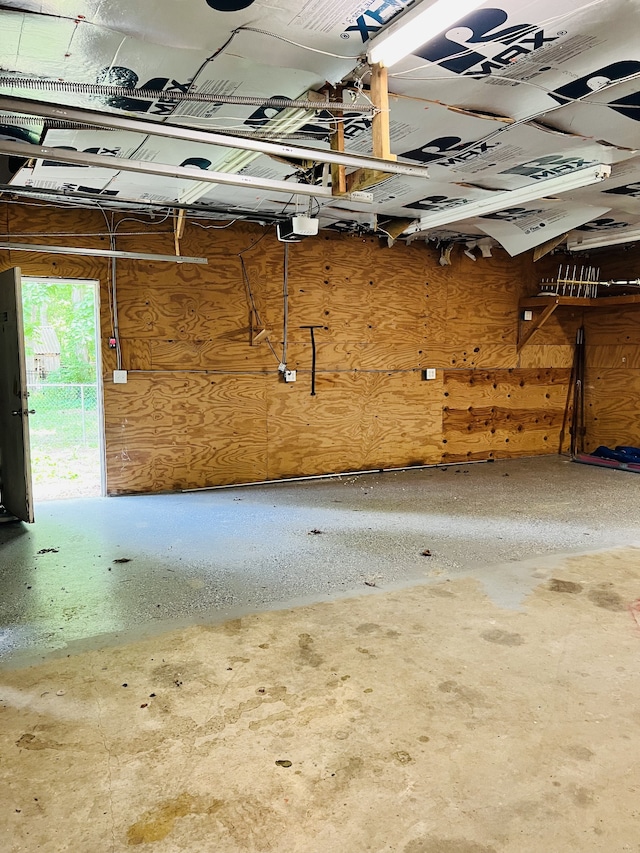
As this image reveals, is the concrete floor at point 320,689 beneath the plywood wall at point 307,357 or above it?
beneath

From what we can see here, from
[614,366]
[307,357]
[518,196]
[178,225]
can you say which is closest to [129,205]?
[178,225]

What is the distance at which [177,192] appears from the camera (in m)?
4.27

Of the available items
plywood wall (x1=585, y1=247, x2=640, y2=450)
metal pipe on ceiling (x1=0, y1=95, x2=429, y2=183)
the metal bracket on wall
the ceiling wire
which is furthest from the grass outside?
plywood wall (x1=585, y1=247, x2=640, y2=450)

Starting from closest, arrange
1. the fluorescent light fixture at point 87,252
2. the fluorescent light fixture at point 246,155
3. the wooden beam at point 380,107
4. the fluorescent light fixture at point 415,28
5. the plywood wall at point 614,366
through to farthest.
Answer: the fluorescent light fixture at point 415,28 → the wooden beam at point 380,107 → the fluorescent light fixture at point 246,155 → the fluorescent light fixture at point 87,252 → the plywood wall at point 614,366

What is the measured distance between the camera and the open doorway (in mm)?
6270

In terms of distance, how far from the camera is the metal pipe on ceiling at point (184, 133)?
2.00m

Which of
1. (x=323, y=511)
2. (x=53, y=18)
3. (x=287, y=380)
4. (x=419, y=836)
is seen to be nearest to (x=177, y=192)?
(x=287, y=380)

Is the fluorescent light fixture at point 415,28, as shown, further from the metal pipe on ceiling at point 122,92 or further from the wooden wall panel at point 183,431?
the wooden wall panel at point 183,431

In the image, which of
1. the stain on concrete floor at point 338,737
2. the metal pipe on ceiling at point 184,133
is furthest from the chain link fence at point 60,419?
the stain on concrete floor at point 338,737

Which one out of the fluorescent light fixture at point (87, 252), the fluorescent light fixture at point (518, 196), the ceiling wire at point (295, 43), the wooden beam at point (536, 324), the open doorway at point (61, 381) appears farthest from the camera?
the wooden beam at point (536, 324)

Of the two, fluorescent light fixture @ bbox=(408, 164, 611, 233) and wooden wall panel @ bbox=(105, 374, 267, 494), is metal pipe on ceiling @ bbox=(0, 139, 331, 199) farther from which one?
wooden wall panel @ bbox=(105, 374, 267, 494)

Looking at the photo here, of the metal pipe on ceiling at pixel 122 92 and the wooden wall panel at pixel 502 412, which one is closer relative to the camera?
the metal pipe on ceiling at pixel 122 92

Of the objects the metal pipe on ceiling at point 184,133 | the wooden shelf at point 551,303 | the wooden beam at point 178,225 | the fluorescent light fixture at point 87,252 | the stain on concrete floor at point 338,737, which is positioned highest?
the wooden beam at point 178,225

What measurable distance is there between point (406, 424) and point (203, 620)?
3.94 m
